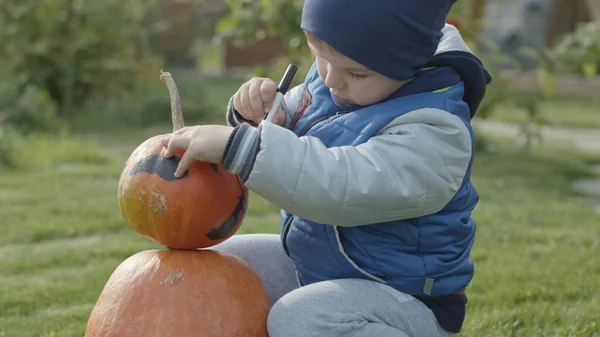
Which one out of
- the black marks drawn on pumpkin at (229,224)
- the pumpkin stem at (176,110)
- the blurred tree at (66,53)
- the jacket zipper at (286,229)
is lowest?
the blurred tree at (66,53)

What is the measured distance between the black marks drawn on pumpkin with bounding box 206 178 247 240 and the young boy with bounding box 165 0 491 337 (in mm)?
161

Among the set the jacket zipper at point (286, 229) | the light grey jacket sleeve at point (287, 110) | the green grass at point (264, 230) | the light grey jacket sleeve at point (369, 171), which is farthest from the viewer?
the green grass at point (264, 230)

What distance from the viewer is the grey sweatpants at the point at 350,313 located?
232 centimetres

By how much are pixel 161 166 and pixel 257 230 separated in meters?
2.29

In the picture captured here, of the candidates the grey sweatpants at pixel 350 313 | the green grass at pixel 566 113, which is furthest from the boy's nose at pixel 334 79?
the green grass at pixel 566 113

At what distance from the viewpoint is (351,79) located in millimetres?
2402

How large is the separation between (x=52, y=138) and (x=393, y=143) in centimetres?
594

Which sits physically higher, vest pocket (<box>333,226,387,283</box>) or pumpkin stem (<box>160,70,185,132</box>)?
pumpkin stem (<box>160,70,185,132</box>)

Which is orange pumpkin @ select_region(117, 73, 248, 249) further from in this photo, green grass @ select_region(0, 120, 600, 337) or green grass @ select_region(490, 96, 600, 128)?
green grass @ select_region(490, 96, 600, 128)

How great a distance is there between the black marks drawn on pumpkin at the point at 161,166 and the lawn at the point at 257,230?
1.04 m

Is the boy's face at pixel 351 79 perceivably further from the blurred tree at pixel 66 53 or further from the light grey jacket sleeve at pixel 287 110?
the blurred tree at pixel 66 53

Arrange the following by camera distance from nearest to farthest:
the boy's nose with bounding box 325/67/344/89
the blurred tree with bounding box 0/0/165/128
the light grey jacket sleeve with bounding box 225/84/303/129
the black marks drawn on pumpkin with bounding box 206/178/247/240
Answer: the boy's nose with bounding box 325/67/344/89 → the black marks drawn on pumpkin with bounding box 206/178/247/240 → the light grey jacket sleeve with bounding box 225/84/303/129 → the blurred tree with bounding box 0/0/165/128

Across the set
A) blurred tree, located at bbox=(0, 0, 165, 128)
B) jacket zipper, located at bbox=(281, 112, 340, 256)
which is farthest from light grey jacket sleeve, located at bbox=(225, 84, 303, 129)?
blurred tree, located at bbox=(0, 0, 165, 128)

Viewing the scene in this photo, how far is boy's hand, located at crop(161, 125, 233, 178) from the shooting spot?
2.21m
